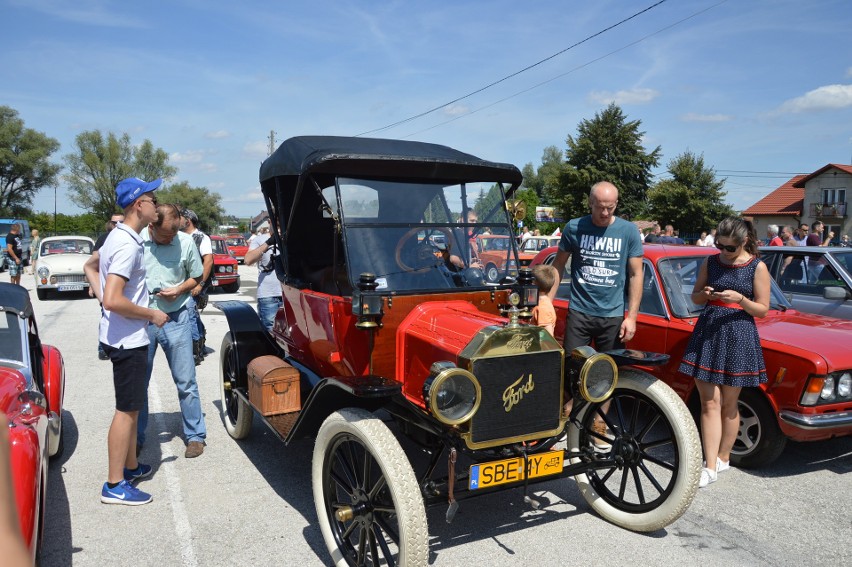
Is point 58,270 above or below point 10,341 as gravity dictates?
below

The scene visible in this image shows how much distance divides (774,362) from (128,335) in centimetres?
425

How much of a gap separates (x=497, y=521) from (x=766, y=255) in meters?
5.16

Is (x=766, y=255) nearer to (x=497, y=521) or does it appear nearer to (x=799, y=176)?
(x=497, y=521)

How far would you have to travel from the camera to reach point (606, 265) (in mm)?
4434

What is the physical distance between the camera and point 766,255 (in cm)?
713

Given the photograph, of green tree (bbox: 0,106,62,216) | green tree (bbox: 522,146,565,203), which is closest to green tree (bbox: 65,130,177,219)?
green tree (bbox: 0,106,62,216)

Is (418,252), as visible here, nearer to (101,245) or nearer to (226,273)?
(101,245)

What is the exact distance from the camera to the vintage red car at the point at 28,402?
274cm

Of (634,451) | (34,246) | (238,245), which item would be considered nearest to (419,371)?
(634,451)

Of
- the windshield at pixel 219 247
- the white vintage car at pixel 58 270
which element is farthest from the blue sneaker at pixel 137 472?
the windshield at pixel 219 247

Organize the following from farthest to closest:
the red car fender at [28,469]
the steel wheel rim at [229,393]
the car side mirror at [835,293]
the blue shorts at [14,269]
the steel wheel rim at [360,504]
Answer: the blue shorts at [14,269]
the car side mirror at [835,293]
the steel wheel rim at [229,393]
the steel wheel rim at [360,504]
the red car fender at [28,469]

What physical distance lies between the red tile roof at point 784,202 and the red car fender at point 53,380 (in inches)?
1910

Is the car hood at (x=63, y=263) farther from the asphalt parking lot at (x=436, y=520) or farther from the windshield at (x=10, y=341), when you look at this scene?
the windshield at (x=10, y=341)

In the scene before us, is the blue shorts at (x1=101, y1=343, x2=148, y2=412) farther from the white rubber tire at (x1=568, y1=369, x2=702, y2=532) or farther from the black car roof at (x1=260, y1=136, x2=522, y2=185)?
the white rubber tire at (x1=568, y1=369, x2=702, y2=532)
